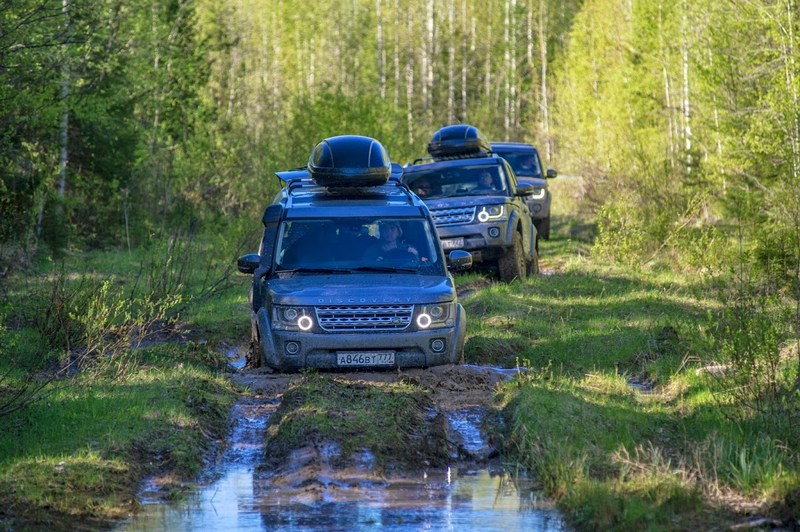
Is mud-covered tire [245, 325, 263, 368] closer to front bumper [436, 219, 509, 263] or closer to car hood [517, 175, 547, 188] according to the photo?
front bumper [436, 219, 509, 263]

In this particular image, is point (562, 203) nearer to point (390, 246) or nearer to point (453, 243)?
point (453, 243)

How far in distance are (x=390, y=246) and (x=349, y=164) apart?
174cm

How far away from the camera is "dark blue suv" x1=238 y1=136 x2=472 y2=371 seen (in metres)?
11.7

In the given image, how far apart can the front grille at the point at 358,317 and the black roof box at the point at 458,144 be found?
11080mm

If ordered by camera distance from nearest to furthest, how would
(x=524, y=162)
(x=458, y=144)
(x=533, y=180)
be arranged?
(x=458, y=144), (x=533, y=180), (x=524, y=162)

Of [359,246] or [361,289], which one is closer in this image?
[361,289]

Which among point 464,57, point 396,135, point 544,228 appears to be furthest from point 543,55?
point 544,228

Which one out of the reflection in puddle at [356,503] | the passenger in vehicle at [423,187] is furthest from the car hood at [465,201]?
the reflection in puddle at [356,503]

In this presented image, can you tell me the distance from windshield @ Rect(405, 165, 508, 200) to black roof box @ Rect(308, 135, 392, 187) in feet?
19.6

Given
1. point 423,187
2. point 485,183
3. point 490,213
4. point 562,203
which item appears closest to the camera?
point 490,213

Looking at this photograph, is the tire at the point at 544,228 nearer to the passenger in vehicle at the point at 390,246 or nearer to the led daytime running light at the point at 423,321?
the passenger in vehicle at the point at 390,246

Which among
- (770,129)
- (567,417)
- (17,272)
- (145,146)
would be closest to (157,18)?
(145,146)

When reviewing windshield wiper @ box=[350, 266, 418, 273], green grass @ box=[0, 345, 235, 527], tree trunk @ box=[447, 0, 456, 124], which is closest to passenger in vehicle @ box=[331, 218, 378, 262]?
windshield wiper @ box=[350, 266, 418, 273]

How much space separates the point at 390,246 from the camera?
1271 centimetres
